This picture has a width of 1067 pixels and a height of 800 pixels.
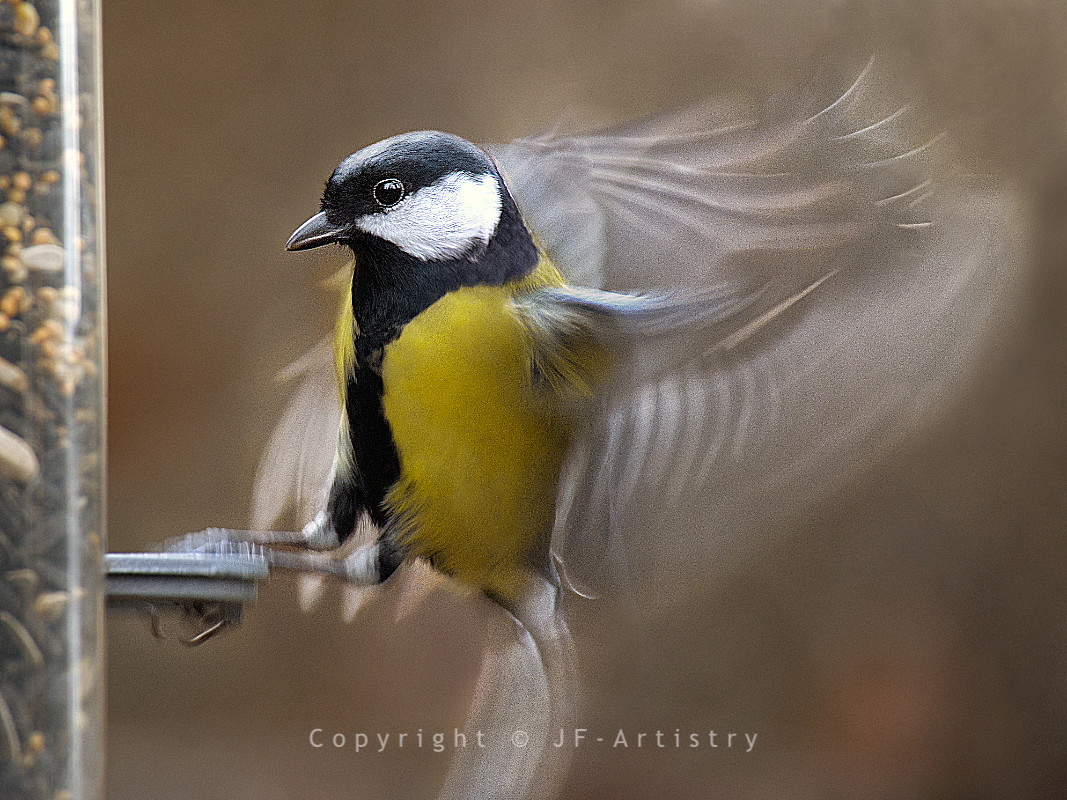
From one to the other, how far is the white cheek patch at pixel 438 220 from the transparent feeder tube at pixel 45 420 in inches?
8.4

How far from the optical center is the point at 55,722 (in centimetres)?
37

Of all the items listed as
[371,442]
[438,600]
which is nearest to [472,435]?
[371,442]

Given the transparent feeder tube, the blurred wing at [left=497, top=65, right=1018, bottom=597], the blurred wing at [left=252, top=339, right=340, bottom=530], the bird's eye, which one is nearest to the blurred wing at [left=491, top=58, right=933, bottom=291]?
the blurred wing at [left=497, top=65, right=1018, bottom=597]

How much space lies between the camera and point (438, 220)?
1.96 ft

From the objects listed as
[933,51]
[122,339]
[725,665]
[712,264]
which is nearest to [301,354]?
[122,339]

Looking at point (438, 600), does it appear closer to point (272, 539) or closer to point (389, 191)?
point (272, 539)

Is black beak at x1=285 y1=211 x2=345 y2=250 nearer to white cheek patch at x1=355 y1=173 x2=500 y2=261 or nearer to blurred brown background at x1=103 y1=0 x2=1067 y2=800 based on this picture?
white cheek patch at x1=355 y1=173 x2=500 y2=261

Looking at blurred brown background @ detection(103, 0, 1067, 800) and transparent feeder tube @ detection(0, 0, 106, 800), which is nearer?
transparent feeder tube @ detection(0, 0, 106, 800)

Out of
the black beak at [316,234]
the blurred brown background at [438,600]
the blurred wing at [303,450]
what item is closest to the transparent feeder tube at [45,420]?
the black beak at [316,234]

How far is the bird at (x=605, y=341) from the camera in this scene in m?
0.58

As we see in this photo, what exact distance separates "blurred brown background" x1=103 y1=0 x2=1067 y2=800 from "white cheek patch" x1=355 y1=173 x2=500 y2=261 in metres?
0.39

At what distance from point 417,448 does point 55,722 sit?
28 cm

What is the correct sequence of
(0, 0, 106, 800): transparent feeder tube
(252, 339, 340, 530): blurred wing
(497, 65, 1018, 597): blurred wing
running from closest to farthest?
(0, 0, 106, 800): transparent feeder tube, (497, 65, 1018, 597): blurred wing, (252, 339, 340, 530): blurred wing

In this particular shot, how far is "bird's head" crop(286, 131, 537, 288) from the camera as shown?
1.95 feet
